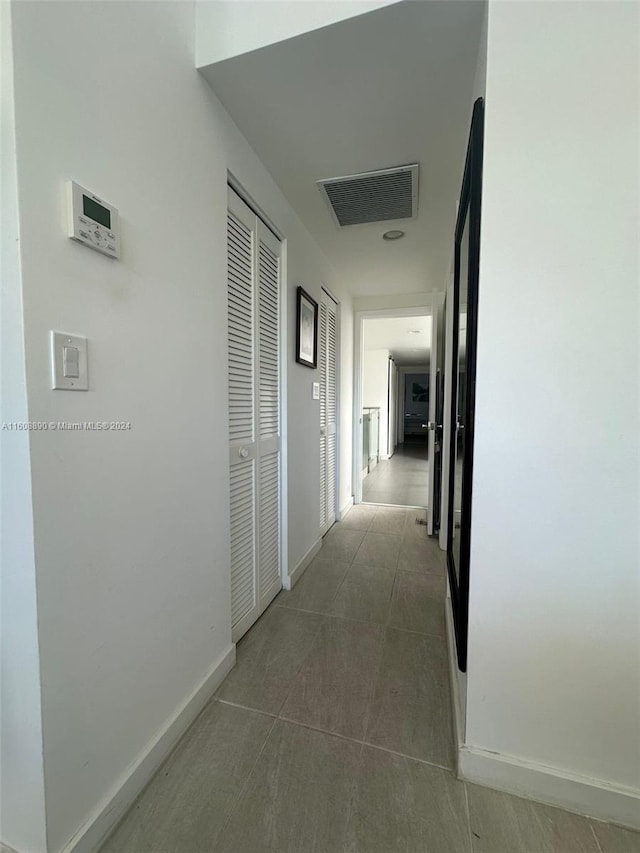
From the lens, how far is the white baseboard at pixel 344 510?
3.46 m

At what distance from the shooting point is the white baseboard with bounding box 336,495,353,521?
3.46 m

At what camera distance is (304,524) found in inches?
97.0

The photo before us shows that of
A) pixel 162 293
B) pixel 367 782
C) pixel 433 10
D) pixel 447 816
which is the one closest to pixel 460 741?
pixel 447 816

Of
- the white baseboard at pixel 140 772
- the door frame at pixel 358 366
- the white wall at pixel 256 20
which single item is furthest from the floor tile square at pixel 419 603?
the white wall at pixel 256 20

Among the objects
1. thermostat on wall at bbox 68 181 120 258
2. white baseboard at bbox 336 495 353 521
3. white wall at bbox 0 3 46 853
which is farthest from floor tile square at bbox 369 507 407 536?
thermostat on wall at bbox 68 181 120 258

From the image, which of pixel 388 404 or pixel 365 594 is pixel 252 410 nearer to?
pixel 365 594

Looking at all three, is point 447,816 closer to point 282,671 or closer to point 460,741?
point 460,741

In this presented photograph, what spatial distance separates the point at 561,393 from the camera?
956 mm

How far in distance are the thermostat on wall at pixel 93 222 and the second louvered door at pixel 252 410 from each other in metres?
0.63

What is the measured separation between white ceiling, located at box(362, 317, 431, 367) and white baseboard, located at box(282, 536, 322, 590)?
2.42m

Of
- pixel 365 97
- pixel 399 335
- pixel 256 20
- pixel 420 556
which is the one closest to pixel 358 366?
pixel 420 556

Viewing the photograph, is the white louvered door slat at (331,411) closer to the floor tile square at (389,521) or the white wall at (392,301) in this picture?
the floor tile square at (389,521)

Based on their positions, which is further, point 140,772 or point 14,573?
point 140,772

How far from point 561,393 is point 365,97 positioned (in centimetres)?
134
